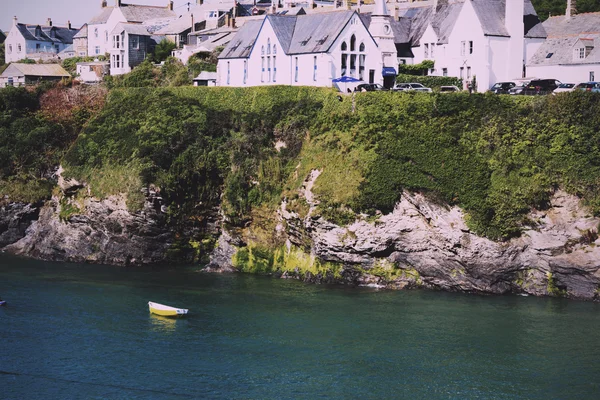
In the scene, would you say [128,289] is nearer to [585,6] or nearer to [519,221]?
[519,221]

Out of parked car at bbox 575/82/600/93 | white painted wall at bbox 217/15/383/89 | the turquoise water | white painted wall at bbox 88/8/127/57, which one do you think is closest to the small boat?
the turquoise water

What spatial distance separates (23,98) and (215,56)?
21.7 meters

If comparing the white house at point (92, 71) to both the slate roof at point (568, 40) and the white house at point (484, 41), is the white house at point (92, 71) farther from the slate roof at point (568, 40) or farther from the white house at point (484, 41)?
the slate roof at point (568, 40)

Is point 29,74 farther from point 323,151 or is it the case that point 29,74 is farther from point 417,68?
point 323,151

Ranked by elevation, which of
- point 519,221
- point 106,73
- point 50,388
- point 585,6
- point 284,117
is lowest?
point 50,388

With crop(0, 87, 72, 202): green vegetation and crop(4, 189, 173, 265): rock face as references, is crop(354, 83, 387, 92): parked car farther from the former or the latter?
crop(0, 87, 72, 202): green vegetation

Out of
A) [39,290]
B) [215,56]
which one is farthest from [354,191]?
[215,56]

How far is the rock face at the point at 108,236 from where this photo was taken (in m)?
69.5

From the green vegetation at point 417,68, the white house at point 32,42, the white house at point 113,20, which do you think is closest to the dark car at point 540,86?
the green vegetation at point 417,68

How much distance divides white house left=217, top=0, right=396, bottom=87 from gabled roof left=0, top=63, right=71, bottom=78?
34229 mm

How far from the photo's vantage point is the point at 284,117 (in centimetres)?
7200

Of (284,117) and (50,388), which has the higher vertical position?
(284,117)

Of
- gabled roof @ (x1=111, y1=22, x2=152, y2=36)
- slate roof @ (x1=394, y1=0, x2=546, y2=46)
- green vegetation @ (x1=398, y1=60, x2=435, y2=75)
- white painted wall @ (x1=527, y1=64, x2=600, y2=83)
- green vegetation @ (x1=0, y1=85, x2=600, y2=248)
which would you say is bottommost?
green vegetation @ (x1=0, y1=85, x2=600, y2=248)

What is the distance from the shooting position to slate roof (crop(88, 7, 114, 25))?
389 ft
